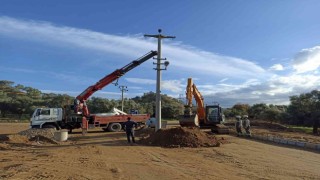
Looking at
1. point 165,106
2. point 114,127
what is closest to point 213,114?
point 114,127

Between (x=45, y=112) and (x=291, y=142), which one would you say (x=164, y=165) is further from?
(x=45, y=112)

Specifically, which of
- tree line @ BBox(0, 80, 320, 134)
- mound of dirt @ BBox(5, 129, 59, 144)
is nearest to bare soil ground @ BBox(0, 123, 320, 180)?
mound of dirt @ BBox(5, 129, 59, 144)

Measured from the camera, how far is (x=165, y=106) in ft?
276

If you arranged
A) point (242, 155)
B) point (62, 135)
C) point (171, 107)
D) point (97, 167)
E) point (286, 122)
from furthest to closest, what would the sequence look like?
point (171, 107) → point (286, 122) → point (62, 135) → point (242, 155) → point (97, 167)

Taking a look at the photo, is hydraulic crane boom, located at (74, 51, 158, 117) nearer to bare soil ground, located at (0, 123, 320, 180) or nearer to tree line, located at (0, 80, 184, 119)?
bare soil ground, located at (0, 123, 320, 180)

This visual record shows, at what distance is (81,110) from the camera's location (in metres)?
33.1

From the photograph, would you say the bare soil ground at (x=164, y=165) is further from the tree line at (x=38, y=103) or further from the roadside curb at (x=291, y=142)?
the tree line at (x=38, y=103)

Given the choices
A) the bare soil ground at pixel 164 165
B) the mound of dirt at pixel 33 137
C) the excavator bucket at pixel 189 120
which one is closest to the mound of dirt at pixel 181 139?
the bare soil ground at pixel 164 165

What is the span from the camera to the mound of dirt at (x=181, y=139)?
20.3m

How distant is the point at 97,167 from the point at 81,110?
21.0 metres

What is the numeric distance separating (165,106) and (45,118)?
53.5 m

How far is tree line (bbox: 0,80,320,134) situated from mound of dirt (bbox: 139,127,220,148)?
18.7 m

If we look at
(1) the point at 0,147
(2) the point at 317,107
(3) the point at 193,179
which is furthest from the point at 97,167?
(2) the point at 317,107

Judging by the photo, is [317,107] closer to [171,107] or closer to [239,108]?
[171,107]
